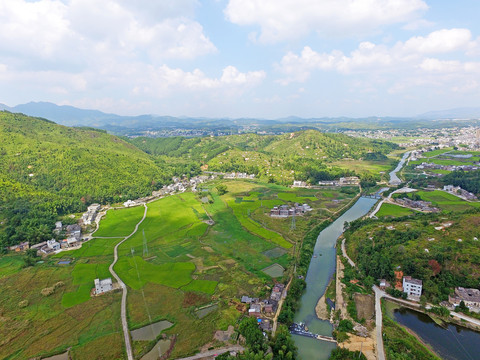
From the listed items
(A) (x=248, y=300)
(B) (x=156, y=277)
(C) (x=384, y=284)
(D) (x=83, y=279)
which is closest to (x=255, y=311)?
(A) (x=248, y=300)

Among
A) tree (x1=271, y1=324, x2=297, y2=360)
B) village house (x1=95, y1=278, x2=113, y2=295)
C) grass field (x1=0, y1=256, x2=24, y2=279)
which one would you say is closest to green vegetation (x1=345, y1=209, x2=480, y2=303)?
tree (x1=271, y1=324, x2=297, y2=360)

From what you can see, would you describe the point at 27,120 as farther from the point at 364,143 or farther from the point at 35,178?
the point at 364,143

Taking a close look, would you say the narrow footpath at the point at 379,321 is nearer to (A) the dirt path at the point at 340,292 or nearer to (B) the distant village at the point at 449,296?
(B) the distant village at the point at 449,296

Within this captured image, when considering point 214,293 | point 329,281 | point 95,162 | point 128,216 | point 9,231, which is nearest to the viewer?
point 214,293

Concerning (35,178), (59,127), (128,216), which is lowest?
(128,216)

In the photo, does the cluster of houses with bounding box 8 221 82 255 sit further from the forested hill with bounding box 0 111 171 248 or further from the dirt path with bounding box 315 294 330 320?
the dirt path with bounding box 315 294 330 320

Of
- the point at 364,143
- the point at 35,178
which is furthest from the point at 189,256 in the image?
the point at 364,143
